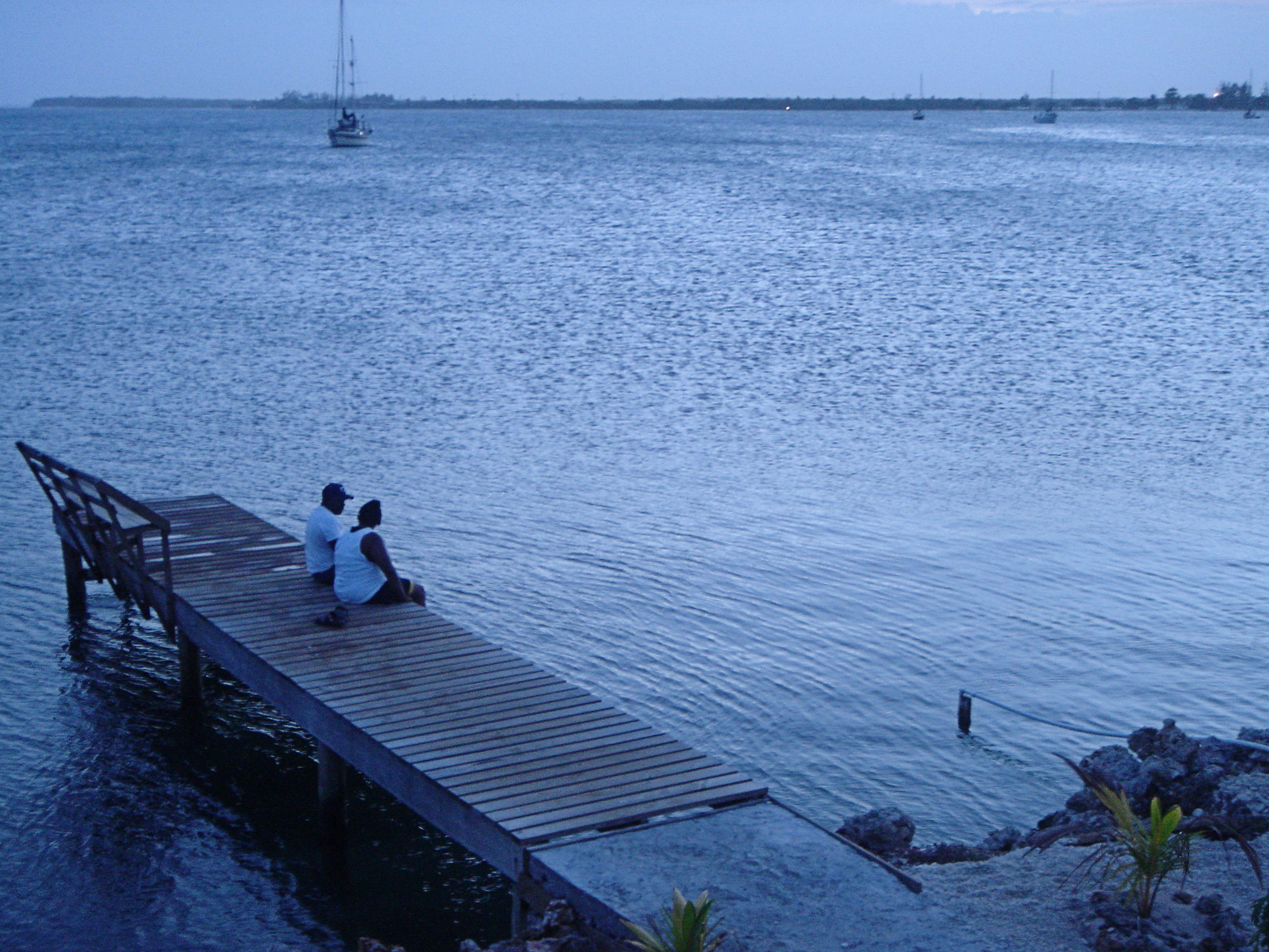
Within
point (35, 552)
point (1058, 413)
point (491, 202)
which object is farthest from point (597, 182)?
point (35, 552)

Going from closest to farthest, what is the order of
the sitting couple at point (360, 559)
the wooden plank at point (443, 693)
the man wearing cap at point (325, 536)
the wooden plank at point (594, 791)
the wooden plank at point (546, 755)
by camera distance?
the wooden plank at point (594, 791) < the wooden plank at point (546, 755) < the wooden plank at point (443, 693) < the sitting couple at point (360, 559) < the man wearing cap at point (325, 536)

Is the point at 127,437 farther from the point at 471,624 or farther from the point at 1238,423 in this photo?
the point at 1238,423

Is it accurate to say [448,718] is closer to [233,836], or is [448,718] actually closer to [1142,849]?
[233,836]

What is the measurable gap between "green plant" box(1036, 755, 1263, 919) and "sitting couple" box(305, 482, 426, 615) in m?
5.19

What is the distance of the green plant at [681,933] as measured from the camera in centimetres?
575

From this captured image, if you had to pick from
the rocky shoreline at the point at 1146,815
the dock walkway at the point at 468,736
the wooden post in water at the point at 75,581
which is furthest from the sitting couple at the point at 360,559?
the rocky shoreline at the point at 1146,815

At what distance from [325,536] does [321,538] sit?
61 mm

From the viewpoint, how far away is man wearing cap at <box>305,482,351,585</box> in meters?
10.8

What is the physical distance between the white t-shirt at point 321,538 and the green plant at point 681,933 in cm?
566

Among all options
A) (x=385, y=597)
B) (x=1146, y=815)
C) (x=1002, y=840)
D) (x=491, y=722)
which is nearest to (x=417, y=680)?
(x=491, y=722)

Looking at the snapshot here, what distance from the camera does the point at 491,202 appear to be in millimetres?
67562

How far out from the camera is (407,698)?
8711 millimetres

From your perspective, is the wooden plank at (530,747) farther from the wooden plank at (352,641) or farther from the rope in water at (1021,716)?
the rope in water at (1021,716)

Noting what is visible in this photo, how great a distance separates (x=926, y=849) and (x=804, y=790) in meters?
1.68
